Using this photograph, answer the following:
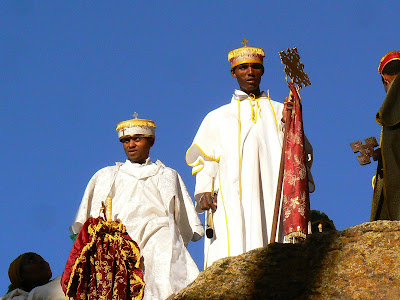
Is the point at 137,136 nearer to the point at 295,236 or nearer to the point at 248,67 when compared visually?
the point at 248,67

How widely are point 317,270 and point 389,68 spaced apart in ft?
15.7

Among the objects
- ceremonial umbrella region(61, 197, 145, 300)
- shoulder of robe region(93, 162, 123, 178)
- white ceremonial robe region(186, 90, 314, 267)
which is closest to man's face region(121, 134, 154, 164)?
shoulder of robe region(93, 162, 123, 178)

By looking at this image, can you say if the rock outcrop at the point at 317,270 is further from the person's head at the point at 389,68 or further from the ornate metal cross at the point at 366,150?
the person's head at the point at 389,68

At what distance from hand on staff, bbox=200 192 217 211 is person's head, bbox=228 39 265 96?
135 centimetres

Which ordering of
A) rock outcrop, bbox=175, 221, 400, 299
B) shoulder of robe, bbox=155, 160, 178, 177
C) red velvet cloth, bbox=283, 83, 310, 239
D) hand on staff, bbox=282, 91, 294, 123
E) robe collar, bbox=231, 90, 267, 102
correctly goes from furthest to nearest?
shoulder of robe, bbox=155, 160, 178, 177 < robe collar, bbox=231, 90, 267, 102 < hand on staff, bbox=282, 91, 294, 123 < red velvet cloth, bbox=283, 83, 310, 239 < rock outcrop, bbox=175, 221, 400, 299

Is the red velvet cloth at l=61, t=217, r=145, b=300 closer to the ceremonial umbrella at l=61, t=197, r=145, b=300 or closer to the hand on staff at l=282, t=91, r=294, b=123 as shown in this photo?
the ceremonial umbrella at l=61, t=197, r=145, b=300

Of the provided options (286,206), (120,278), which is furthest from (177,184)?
(286,206)

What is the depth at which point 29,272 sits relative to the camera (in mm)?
11023

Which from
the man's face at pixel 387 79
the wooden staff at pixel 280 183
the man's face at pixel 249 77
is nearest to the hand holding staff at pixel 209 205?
the wooden staff at pixel 280 183

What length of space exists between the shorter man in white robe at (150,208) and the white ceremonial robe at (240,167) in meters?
1.27

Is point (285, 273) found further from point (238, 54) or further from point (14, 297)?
point (14, 297)

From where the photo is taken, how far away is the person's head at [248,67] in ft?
33.5

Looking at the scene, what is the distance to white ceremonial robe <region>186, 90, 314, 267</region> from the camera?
9367 mm

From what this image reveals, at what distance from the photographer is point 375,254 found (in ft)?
16.5
